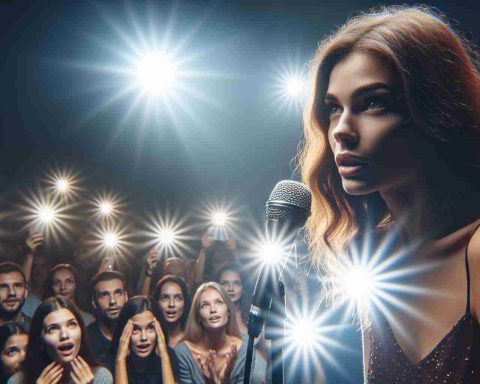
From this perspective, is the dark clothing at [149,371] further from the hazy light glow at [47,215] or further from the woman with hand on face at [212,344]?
the hazy light glow at [47,215]

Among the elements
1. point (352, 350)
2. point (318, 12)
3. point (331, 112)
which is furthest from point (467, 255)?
point (318, 12)

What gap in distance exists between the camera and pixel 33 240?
3.53m

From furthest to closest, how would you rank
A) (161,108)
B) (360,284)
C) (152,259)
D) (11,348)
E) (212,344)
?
(161,108)
(152,259)
(212,344)
(11,348)
(360,284)

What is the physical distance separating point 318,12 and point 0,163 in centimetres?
289

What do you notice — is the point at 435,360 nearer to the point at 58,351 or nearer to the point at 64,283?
the point at 58,351

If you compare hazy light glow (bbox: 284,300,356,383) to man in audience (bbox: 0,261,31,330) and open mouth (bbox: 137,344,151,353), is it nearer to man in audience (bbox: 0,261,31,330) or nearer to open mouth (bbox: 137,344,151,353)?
open mouth (bbox: 137,344,151,353)

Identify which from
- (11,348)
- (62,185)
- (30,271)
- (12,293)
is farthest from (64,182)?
(11,348)

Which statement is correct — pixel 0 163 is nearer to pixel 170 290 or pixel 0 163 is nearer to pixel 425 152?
pixel 170 290

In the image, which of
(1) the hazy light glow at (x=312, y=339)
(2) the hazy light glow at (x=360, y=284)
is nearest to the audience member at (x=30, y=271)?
(1) the hazy light glow at (x=312, y=339)

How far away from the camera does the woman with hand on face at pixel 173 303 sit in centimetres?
371

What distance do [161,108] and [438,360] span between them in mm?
3535

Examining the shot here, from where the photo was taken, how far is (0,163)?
3516 millimetres

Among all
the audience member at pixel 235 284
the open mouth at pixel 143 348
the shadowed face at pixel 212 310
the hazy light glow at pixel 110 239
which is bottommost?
the open mouth at pixel 143 348

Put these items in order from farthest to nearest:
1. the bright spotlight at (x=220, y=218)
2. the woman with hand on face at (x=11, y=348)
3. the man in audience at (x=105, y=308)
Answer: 1. the bright spotlight at (x=220, y=218)
2. the man in audience at (x=105, y=308)
3. the woman with hand on face at (x=11, y=348)
